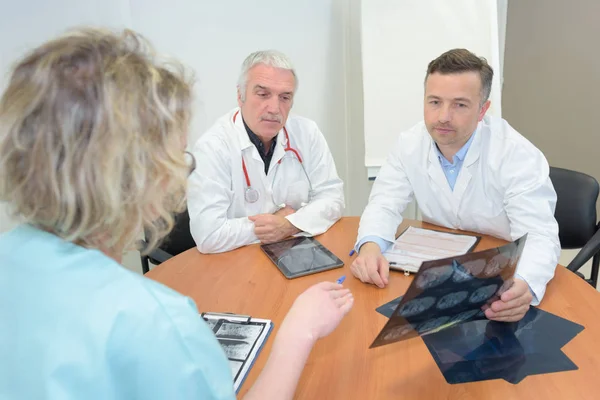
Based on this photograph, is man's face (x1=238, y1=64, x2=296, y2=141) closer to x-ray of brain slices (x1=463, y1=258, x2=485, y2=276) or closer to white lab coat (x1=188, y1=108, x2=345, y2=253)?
white lab coat (x1=188, y1=108, x2=345, y2=253)

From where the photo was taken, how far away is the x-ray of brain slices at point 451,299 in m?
0.94

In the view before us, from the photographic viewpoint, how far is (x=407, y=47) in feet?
8.80

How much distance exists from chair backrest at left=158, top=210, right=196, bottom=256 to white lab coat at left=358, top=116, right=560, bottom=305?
820mm

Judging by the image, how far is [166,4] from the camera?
260cm

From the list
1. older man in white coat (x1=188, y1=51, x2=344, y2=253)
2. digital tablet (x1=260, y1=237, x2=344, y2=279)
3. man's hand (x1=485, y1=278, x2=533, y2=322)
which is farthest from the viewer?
older man in white coat (x1=188, y1=51, x2=344, y2=253)

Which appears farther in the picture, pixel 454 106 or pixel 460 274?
pixel 454 106

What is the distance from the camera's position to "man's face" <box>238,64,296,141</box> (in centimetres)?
188

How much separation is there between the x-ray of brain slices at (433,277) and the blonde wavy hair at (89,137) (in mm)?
489

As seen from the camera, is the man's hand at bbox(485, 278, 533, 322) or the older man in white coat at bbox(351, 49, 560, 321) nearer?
the man's hand at bbox(485, 278, 533, 322)

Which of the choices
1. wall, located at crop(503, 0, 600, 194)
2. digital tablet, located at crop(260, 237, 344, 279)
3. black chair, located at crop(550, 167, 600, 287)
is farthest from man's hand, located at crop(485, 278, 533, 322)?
wall, located at crop(503, 0, 600, 194)

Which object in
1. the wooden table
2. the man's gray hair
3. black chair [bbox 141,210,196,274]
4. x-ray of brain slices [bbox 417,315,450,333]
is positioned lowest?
black chair [bbox 141,210,196,274]

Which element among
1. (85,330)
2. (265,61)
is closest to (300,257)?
(265,61)

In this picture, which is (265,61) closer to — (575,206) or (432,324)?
(432,324)

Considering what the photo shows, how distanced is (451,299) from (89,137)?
753mm
